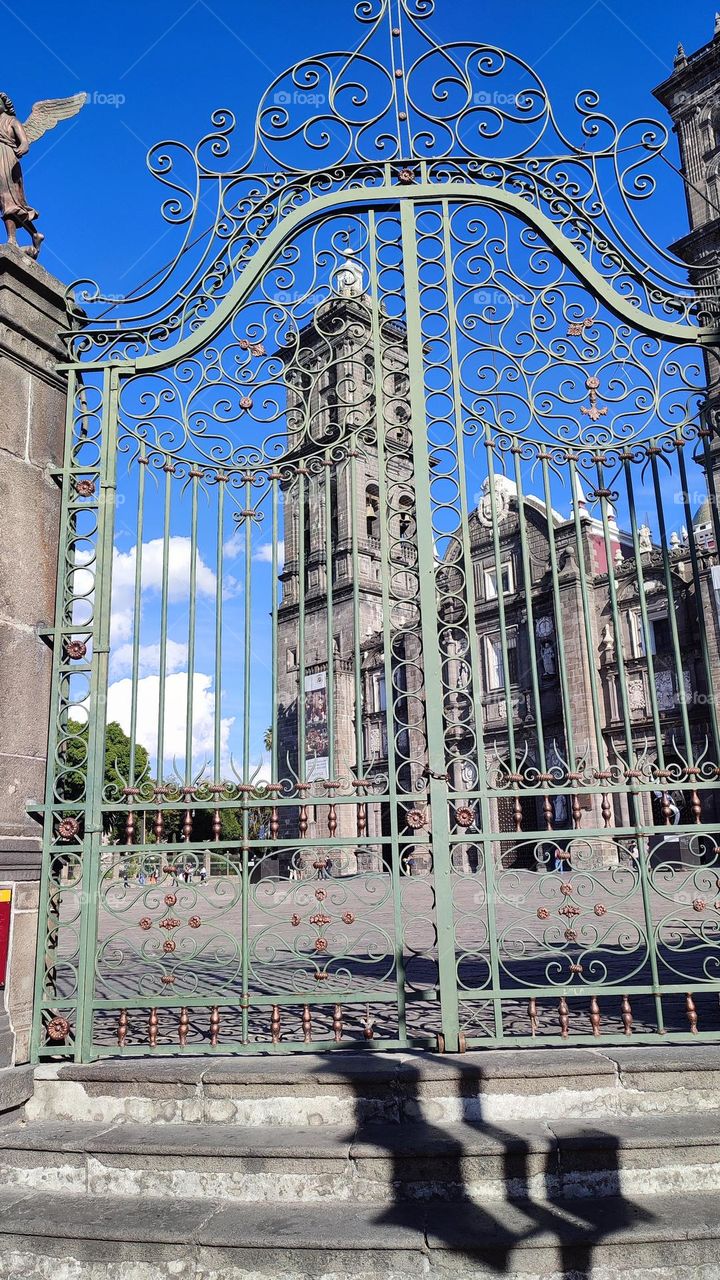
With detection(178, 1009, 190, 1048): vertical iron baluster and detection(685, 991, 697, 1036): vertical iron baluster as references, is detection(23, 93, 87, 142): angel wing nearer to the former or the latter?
detection(178, 1009, 190, 1048): vertical iron baluster

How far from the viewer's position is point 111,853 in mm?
4852

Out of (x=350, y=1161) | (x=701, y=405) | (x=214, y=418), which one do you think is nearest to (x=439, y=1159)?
(x=350, y=1161)

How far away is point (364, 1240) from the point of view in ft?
11.4

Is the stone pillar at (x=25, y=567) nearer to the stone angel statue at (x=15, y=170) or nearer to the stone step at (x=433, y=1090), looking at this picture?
the stone angel statue at (x=15, y=170)

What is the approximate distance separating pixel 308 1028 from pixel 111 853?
4.49ft

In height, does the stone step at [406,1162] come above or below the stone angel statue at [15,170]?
below

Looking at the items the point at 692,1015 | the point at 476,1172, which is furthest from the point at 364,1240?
the point at 692,1015

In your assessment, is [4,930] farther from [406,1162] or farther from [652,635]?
[652,635]

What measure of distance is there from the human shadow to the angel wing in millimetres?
5683

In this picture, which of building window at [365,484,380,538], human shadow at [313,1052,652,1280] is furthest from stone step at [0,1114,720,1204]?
building window at [365,484,380,538]

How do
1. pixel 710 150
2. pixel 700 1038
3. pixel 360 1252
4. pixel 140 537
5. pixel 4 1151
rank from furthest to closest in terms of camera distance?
pixel 710 150
pixel 140 537
pixel 700 1038
pixel 4 1151
pixel 360 1252

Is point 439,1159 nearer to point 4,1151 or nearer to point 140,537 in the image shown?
point 4,1151

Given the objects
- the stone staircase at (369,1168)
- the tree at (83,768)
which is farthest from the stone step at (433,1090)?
the tree at (83,768)

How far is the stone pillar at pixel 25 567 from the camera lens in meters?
4.79
